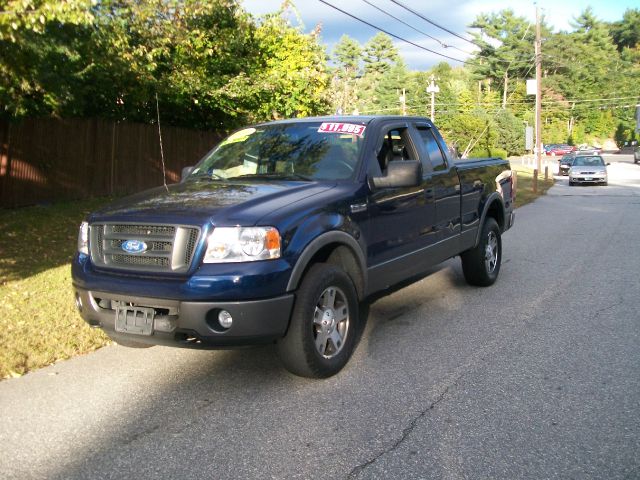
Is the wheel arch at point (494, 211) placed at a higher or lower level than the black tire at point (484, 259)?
higher

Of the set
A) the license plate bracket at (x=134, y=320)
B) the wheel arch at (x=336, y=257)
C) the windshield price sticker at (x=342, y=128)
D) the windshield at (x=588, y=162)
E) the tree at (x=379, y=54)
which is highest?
the tree at (x=379, y=54)

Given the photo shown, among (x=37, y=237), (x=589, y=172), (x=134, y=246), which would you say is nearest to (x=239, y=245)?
(x=134, y=246)

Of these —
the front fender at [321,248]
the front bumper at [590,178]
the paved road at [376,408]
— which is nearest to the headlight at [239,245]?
the front fender at [321,248]

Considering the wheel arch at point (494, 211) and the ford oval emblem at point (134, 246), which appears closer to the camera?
the ford oval emblem at point (134, 246)

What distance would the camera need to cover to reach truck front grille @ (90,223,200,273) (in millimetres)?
3889

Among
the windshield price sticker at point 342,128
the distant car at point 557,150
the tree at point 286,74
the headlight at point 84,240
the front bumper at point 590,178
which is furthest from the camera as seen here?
the distant car at point 557,150

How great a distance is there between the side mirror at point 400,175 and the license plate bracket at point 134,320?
2066mm

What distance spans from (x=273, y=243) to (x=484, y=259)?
13.0ft

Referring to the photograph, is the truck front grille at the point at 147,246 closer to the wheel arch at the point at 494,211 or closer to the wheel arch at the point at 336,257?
the wheel arch at the point at 336,257

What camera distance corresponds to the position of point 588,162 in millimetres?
28922

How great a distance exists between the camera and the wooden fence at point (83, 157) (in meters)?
12.8

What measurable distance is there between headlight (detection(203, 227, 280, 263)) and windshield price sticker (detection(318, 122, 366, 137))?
170 cm

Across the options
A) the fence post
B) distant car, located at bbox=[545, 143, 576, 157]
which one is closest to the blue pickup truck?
the fence post

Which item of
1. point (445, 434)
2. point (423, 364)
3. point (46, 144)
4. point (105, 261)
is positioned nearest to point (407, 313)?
point (423, 364)
